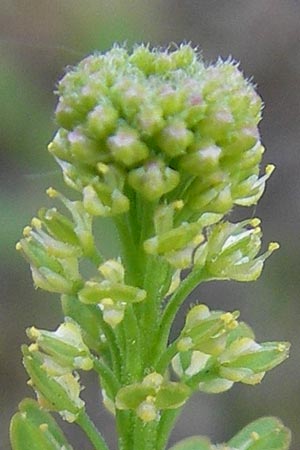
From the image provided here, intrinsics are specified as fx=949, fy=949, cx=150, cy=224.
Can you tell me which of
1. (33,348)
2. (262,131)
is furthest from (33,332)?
(262,131)

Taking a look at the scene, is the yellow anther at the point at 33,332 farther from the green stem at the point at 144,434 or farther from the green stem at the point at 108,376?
the green stem at the point at 144,434

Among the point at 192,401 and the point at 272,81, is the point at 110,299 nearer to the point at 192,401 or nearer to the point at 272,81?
the point at 192,401

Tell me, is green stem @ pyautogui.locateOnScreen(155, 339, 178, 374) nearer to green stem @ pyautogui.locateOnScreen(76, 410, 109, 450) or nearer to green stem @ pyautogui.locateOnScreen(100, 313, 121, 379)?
green stem @ pyautogui.locateOnScreen(100, 313, 121, 379)

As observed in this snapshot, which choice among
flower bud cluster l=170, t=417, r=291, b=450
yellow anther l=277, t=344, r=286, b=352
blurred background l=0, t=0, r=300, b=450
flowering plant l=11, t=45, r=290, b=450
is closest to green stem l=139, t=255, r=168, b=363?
flowering plant l=11, t=45, r=290, b=450

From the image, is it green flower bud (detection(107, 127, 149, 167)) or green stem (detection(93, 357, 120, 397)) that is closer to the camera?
green flower bud (detection(107, 127, 149, 167))

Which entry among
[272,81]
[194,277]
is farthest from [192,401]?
[194,277]

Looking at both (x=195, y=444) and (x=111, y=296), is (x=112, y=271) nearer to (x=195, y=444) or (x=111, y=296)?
(x=111, y=296)

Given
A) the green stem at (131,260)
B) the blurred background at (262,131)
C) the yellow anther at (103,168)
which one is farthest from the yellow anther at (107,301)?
the blurred background at (262,131)
